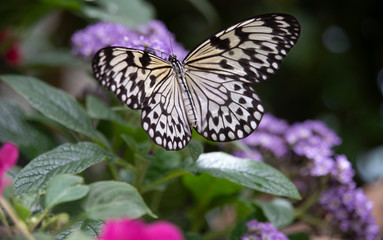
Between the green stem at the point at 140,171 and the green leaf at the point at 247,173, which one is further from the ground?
the green leaf at the point at 247,173

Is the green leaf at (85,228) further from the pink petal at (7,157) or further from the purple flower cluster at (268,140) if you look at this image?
the purple flower cluster at (268,140)

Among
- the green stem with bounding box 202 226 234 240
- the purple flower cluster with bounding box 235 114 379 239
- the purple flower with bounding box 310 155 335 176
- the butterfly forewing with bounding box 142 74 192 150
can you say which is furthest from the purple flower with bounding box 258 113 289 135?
the butterfly forewing with bounding box 142 74 192 150

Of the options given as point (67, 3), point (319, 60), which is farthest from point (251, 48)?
point (319, 60)

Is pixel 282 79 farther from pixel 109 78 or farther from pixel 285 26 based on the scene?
pixel 109 78

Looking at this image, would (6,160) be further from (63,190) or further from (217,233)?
(217,233)

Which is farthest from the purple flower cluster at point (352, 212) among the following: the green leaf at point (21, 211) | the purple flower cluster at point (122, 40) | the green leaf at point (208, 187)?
the green leaf at point (21, 211)

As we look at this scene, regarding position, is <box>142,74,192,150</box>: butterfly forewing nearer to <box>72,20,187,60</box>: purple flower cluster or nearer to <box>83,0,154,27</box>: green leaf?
<box>72,20,187,60</box>: purple flower cluster

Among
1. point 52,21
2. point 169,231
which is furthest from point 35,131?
point 52,21
